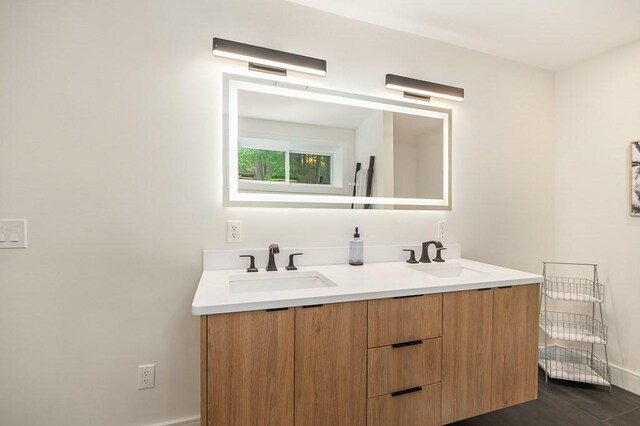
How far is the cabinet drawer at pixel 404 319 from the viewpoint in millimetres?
1228

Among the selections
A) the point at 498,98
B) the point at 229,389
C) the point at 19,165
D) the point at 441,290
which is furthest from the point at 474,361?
the point at 19,165

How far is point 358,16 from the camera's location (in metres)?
1.81

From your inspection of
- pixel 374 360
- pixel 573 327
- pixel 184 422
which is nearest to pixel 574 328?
pixel 573 327

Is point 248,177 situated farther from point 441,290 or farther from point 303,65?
point 441,290

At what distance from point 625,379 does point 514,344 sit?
1.34 m

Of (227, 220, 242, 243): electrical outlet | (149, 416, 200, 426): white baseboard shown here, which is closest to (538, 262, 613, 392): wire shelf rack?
(227, 220, 242, 243): electrical outlet

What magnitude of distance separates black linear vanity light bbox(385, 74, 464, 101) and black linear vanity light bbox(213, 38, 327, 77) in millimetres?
494

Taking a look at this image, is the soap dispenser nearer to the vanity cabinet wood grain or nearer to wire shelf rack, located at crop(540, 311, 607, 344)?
the vanity cabinet wood grain

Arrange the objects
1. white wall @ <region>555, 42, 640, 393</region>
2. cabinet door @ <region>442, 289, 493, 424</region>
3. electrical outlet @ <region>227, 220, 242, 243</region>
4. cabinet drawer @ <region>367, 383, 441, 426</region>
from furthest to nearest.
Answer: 1. white wall @ <region>555, 42, 640, 393</region>
2. electrical outlet @ <region>227, 220, 242, 243</region>
3. cabinet door @ <region>442, 289, 493, 424</region>
4. cabinet drawer @ <region>367, 383, 441, 426</region>

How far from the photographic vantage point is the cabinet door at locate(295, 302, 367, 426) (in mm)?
1122

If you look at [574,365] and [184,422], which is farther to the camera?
[574,365]

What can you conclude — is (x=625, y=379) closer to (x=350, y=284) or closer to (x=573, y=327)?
(x=573, y=327)

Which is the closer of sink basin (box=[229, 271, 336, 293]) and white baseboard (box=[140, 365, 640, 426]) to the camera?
sink basin (box=[229, 271, 336, 293])

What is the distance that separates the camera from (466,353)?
139 cm
